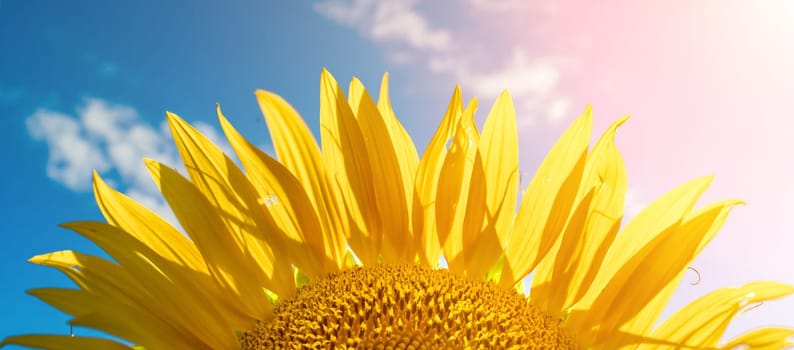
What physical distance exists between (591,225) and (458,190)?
646 mm

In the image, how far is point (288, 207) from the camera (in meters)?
3.59

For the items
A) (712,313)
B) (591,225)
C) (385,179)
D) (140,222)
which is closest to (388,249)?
(385,179)

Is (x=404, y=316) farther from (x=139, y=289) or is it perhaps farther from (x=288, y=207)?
(x=139, y=289)

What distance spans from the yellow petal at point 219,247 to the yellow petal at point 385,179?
570 mm

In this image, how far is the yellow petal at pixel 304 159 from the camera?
3.50m

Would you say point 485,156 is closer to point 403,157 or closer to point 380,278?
point 403,157

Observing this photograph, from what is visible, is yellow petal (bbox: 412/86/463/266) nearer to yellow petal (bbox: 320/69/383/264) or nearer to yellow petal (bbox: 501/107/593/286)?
yellow petal (bbox: 320/69/383/264)

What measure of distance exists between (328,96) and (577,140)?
120cm

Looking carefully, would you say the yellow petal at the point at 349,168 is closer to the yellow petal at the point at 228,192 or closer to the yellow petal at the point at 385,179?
the yellow petal at the point at 385,179

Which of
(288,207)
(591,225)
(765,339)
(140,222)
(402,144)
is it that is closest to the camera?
(765,339)

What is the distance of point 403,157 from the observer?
372 centimetres

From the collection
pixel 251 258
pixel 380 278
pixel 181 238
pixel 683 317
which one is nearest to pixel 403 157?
pixel 380 278

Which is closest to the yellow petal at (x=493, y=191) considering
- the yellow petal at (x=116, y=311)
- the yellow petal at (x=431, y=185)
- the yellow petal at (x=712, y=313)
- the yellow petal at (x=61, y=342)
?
the yellow petal at (x=431, y=185)

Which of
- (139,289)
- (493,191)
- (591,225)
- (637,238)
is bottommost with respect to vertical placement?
(637,238)
